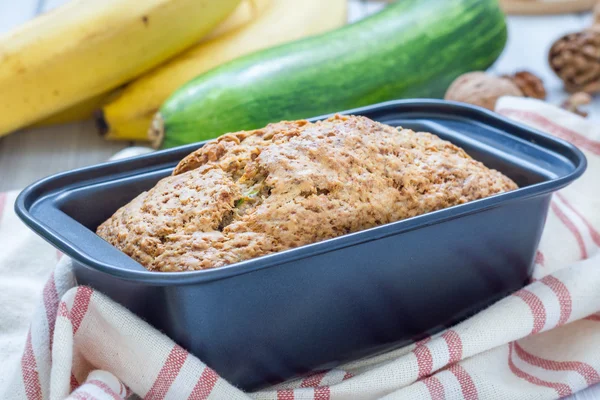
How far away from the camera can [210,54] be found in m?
2.67

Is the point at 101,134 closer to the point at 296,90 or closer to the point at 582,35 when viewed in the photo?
the point at 296,90

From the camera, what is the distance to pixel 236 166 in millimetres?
1385

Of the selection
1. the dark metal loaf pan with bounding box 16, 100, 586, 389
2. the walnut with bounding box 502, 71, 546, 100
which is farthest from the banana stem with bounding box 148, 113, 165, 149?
the walnut with bounding box 502, 71, 546, 100

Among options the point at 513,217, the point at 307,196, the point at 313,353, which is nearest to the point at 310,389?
the point at 313,353

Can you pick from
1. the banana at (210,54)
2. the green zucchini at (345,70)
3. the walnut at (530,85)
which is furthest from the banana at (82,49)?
the walnut at (530,85)

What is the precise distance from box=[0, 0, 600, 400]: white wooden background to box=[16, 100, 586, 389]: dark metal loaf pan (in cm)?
102

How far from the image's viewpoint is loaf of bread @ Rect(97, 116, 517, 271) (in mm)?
1243

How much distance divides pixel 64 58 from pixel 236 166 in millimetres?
1262

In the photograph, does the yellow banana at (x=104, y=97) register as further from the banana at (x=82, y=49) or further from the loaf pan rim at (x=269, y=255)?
the loaf pan rim at (x=269, y=255)

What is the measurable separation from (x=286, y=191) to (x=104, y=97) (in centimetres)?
163

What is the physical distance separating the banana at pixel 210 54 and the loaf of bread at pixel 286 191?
115 centimetres

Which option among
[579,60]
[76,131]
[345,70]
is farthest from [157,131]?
[579,60]

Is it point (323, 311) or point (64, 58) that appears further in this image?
point (64, 58)

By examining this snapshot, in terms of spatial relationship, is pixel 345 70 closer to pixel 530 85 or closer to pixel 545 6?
pixel 530 85
